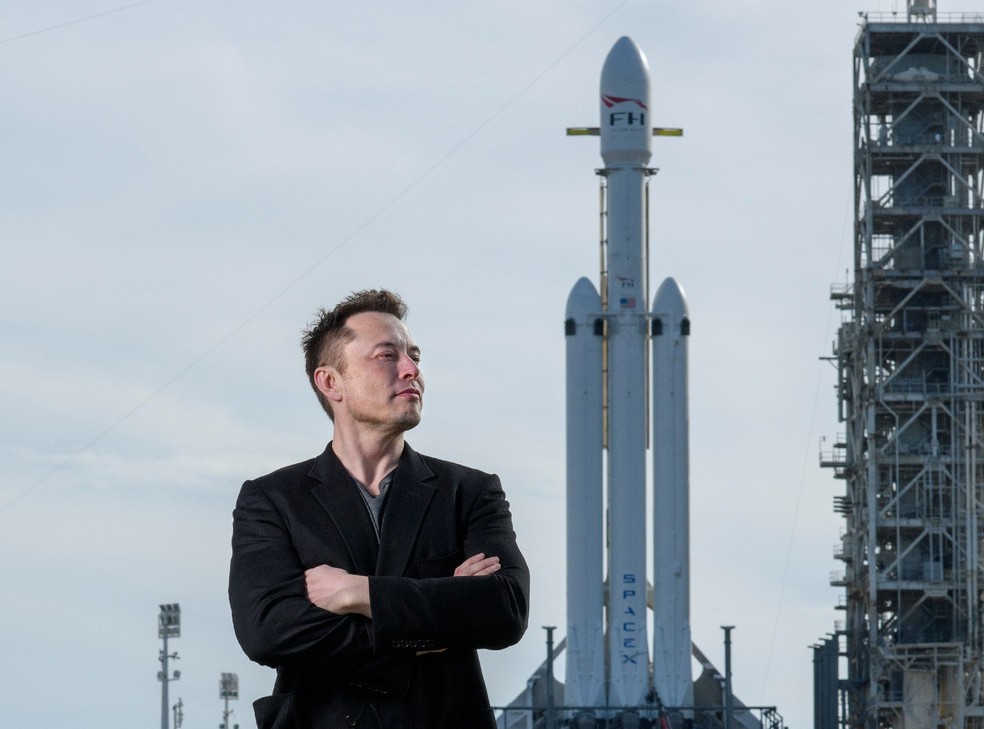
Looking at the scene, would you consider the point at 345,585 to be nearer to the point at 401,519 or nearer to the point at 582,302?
the point at 401,519

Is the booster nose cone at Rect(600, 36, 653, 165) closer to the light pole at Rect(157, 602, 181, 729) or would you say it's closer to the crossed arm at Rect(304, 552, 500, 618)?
the light pole at Rect(157, 602, 181, 729)

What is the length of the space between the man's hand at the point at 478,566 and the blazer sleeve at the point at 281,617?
0.31 m

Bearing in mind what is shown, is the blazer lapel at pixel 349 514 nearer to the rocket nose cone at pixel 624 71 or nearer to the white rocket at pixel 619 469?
the white rocket at pixel 619 469

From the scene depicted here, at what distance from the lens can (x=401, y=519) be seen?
18.9 feet

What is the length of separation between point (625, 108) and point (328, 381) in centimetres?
3779

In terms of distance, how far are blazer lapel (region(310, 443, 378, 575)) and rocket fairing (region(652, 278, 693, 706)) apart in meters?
35.7

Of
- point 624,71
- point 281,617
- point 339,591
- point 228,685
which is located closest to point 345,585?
point 339,591

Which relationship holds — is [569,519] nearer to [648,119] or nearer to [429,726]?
[648,119]

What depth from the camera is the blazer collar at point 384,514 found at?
5723 mm

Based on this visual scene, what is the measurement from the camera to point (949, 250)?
53.2 metres

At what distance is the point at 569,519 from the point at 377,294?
3567cm

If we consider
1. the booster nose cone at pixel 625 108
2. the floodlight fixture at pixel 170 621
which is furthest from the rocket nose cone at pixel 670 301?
the floodlight fixture at pixel 170 621

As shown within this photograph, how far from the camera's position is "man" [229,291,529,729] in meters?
5.55

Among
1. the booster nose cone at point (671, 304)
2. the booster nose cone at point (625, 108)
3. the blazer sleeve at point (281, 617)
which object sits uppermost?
the booster nose cone at point (625, 108)
